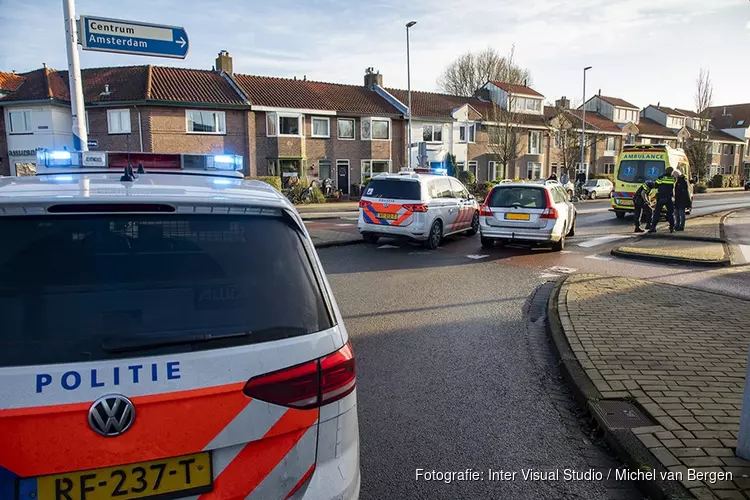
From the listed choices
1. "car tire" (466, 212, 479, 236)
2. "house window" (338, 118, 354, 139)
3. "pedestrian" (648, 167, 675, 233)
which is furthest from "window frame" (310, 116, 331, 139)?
"pedestrian" (648, 167, 675, 233)

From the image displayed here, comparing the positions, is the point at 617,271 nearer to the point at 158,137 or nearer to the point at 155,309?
the point at 155,309

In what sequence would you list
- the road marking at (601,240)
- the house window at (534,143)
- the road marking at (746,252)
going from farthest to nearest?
the house window at (534,143), the road marking at (601,240), the road marking at (746,252)

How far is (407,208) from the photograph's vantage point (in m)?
12.1

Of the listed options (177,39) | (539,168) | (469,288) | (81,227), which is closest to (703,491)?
(81,227)

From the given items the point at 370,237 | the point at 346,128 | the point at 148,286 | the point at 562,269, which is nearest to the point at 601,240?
the point at 562,269

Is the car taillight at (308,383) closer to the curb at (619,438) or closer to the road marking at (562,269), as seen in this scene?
the curb at (619,438)

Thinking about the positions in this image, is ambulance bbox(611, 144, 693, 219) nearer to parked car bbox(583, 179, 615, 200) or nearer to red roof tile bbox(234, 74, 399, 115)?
parked car bbox(583, 179, 615, 200)

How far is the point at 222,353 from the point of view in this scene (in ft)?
5.93

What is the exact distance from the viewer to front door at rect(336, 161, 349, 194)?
125 feet

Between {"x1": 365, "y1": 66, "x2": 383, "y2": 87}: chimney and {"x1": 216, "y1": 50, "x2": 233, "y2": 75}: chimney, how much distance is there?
11507 mm

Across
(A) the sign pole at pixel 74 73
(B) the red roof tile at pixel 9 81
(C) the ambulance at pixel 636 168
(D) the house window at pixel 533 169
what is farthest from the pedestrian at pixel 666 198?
(B) the red roof tile at pixel 9 81

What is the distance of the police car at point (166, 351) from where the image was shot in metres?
1.65

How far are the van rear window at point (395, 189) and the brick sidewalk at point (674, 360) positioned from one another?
15.9 ft

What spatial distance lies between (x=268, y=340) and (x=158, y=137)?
3220 cm
